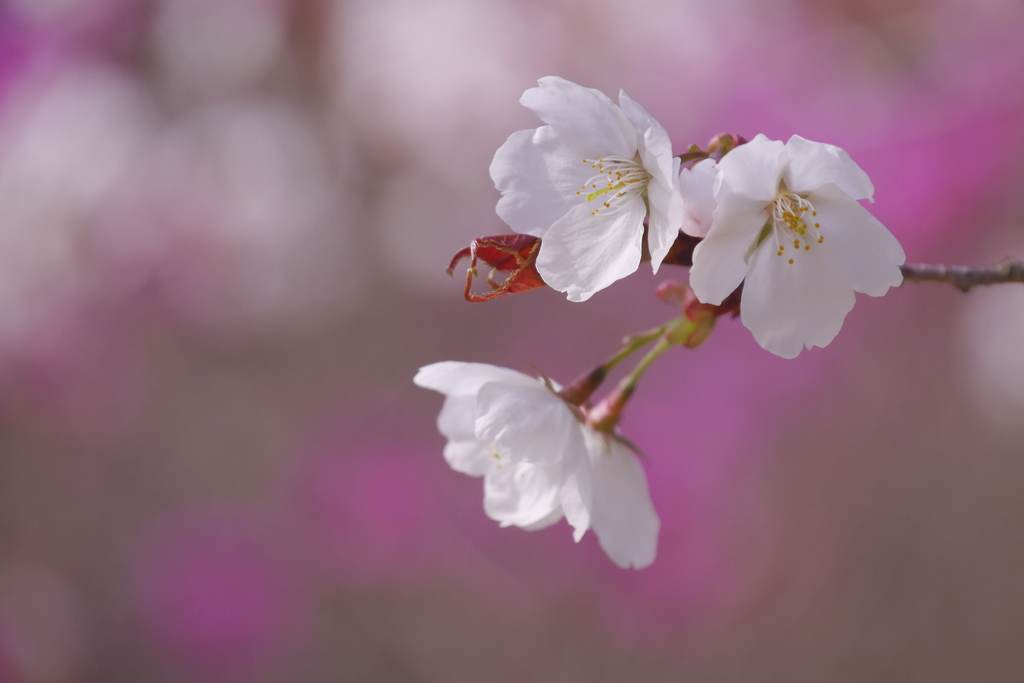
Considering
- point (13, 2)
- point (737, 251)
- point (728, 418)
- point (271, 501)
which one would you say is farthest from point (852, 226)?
point (13, 2)

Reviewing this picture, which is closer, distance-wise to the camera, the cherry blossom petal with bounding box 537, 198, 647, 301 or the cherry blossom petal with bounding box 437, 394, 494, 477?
the cherry blossom petal with bounding box 537, 198, 647, 301

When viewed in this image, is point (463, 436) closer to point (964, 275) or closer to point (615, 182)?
point (615, 182)

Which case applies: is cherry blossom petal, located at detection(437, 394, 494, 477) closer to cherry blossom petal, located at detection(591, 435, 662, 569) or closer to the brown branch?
cherry blossom petal, located at detection(591, 435, 662, 569)

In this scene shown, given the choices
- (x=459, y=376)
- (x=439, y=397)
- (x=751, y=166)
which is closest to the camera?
(x=751, y=166)

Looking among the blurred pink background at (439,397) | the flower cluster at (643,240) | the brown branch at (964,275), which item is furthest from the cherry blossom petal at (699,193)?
the blurred pink background at (439,397)

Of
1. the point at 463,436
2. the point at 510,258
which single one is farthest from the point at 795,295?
the point at 463,436

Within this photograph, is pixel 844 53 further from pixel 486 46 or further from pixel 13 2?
pixel 13 2

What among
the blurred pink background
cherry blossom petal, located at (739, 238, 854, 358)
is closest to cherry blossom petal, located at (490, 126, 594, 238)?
cherry blossom petal, located at (739, 238, 854, 358)
